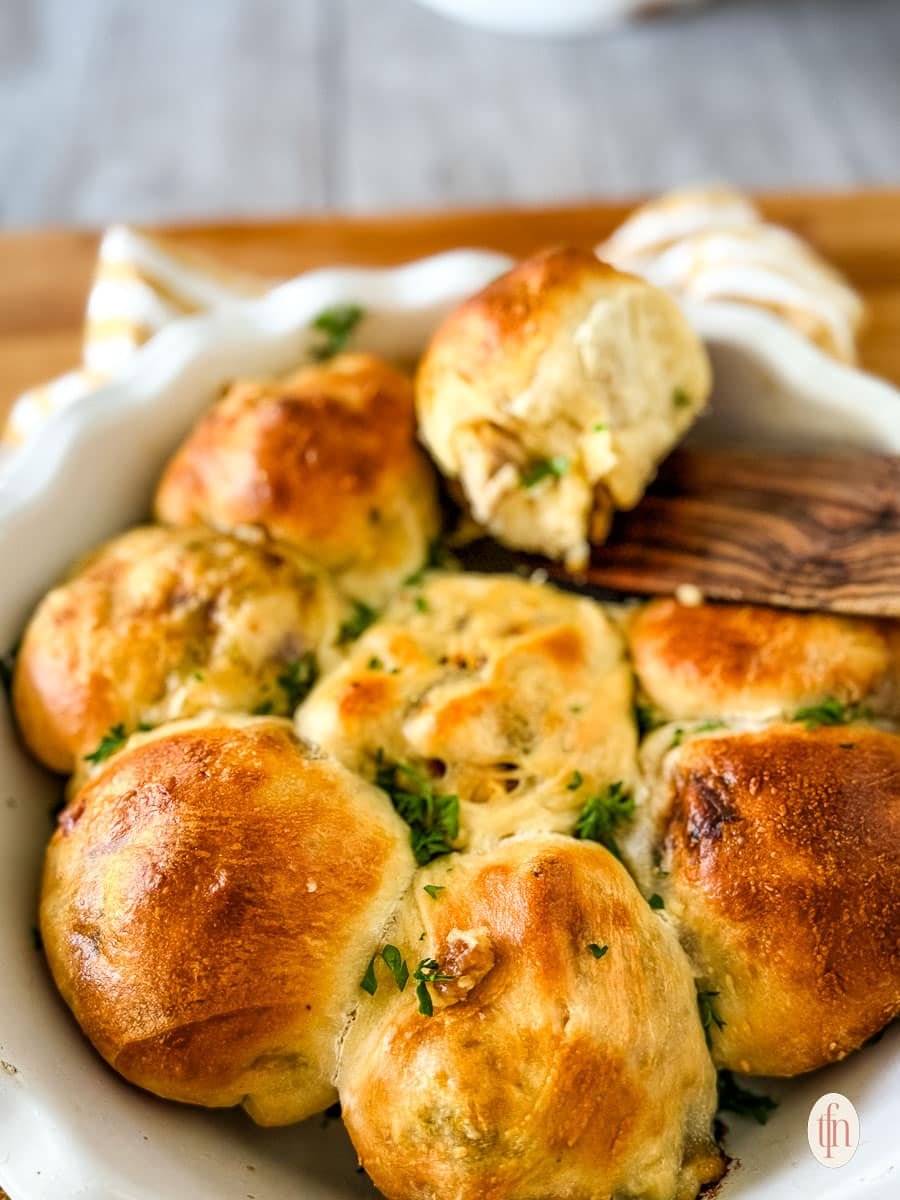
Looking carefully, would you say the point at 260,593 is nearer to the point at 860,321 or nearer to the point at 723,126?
the point at 860,321

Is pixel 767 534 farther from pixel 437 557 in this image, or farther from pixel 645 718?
pixel 437 557

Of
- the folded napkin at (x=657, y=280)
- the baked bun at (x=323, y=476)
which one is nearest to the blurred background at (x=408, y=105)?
the folded napkin at (x=657, y=280)

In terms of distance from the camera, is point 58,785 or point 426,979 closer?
point 426,979

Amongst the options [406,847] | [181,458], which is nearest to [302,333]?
[181,458]

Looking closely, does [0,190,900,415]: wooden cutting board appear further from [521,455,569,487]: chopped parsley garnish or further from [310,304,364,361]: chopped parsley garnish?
[521,455,569,487]: chopped parsley garnish

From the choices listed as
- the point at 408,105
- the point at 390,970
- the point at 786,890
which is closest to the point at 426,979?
the point at 390,970

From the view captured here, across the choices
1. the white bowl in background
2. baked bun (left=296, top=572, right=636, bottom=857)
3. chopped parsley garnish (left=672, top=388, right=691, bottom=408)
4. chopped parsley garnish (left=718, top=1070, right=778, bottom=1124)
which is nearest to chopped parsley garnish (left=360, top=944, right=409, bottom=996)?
baked bun (left=296, top=572, right=636, bottom=857)

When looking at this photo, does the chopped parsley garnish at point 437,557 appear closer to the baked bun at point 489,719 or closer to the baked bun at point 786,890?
the baked bun at point 489,719
